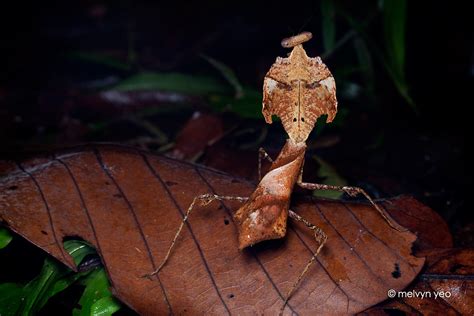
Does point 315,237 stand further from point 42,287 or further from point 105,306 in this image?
point 42,287

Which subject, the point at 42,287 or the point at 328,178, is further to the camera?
the point at 328,178

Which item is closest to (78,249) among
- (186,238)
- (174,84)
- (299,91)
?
(186,238)

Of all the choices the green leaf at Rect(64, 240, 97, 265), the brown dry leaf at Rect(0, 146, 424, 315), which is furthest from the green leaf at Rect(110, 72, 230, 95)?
the green leaf at Rect(64, 240, 97, 265)

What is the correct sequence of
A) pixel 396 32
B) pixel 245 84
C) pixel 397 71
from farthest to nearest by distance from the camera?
pixel 245 84
pixel 396 32
pixel 397 71

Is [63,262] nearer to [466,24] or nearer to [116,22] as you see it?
[466,24]

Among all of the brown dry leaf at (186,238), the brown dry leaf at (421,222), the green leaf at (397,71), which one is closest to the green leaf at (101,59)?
the green leaf at (397,71)
